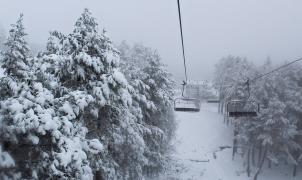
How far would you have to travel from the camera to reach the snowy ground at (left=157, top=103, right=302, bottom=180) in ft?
121

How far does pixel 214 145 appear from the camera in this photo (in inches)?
1923

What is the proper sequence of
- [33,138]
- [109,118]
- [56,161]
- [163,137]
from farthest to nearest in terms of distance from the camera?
[163,137] → [109,118] → [56,161] → [33,138]

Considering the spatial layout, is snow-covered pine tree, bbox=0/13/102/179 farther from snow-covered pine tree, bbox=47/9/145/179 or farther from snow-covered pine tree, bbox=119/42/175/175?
snow-covered pine tree, bbox=119/42/175/175

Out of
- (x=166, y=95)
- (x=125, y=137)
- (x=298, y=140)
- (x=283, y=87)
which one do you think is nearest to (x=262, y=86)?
(x=283, y=87)

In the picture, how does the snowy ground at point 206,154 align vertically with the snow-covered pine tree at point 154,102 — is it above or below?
below

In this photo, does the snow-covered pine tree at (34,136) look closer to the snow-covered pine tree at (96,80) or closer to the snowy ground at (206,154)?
the snow-covered pine tree at (96,80)

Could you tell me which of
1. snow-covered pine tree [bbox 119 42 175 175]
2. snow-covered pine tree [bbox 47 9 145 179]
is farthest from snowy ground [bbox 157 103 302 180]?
snow-covered pine tree [bbox 47 9 145 179]

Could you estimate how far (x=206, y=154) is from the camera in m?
45.4

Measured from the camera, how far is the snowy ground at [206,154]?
121 feet

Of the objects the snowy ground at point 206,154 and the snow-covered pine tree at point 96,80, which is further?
the snowy ground at point 206,154

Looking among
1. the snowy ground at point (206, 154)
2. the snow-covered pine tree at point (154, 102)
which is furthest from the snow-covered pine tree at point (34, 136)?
the snowy ground at point (206, 154)

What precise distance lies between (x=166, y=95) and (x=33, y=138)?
16513 mm

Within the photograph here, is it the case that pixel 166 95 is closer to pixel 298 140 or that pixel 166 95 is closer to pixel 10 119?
pixel 10 119

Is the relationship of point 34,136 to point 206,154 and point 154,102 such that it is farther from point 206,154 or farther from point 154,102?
point 206,154
